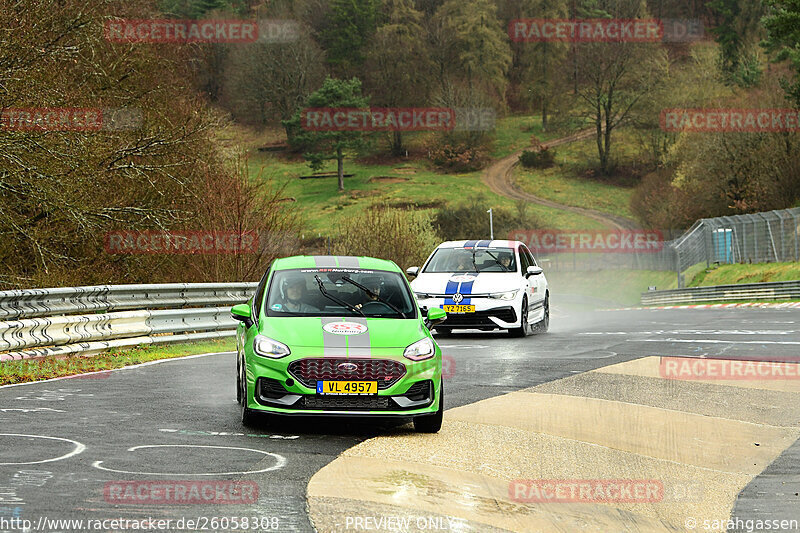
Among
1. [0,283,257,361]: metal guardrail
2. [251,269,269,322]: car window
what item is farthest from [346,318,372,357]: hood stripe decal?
[0,283,257,361]: metal guardrail

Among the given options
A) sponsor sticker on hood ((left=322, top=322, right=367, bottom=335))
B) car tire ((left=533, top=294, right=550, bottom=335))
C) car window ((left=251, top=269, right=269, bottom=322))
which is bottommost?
car tire ((left=533, top=294, right=550, bottom=335))

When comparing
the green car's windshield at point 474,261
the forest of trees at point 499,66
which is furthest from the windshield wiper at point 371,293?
the forest of trees at point 499,66

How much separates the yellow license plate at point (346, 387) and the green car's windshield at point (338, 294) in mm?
1084

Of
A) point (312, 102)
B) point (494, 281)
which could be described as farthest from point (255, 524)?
point (312, 102)

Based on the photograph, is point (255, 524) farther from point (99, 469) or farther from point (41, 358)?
point (41, 358)

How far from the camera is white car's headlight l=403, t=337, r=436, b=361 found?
905cm

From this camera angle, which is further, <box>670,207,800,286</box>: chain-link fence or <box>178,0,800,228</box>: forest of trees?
<box>178,0,800,228</box>: forest of trees

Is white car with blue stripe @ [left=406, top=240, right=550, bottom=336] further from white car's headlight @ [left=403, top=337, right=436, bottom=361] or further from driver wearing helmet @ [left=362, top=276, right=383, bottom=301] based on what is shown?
white car's headlight @ [left=403, top=337, right=436, bottom=361]

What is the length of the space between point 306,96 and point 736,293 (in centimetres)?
9946

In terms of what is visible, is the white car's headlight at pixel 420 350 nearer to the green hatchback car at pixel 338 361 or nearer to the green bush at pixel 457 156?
the green hatchback car at pixel 338 361

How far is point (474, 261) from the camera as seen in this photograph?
66.6 feet

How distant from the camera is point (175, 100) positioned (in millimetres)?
29906

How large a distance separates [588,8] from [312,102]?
135 feet

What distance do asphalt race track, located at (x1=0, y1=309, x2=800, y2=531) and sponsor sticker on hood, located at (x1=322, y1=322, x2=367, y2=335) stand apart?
838 millimetres
